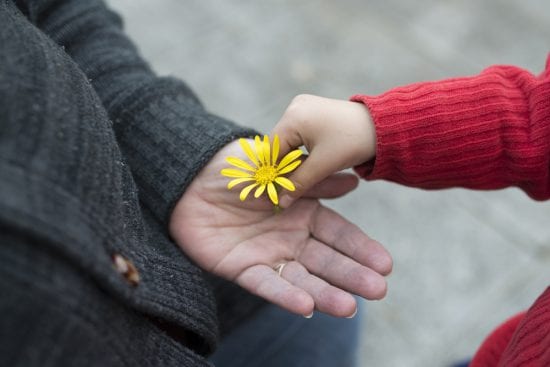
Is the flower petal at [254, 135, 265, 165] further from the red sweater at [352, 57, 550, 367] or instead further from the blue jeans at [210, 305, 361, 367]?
the blue jeans at [210, 305, 361, 367]

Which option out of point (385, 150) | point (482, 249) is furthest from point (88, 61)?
point (482, 249)

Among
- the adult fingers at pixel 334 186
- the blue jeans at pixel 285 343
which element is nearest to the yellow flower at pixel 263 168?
the adult fingers at pixel 334 186

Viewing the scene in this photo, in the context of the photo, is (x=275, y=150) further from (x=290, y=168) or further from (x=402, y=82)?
(x=402, y=82)

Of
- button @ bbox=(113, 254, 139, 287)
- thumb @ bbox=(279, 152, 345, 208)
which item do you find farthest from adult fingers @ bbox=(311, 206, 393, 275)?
button @ bbox=(113, 254, 139, 287)

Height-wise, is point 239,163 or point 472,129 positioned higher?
point 472,129

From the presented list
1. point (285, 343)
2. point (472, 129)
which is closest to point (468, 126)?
point (472, 129)

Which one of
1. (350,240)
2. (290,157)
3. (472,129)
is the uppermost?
(472,129)

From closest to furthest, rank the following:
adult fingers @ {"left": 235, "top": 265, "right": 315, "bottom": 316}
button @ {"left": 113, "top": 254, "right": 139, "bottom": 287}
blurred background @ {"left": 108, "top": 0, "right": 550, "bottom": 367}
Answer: button @ {"left": 113, "top": 254, "right": 139, "bottom": 287} < adult fingers @ {"left": 235, "top": 265, "right": 315, "bottom": 316} < blurred background @ {"left": 108, "top": 0, "right": 550, "bottom": 367}

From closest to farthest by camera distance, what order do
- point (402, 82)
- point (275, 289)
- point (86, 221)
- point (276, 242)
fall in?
point (86, 221) → point (275, 289) → point (276, 242) → point (402, 82)
